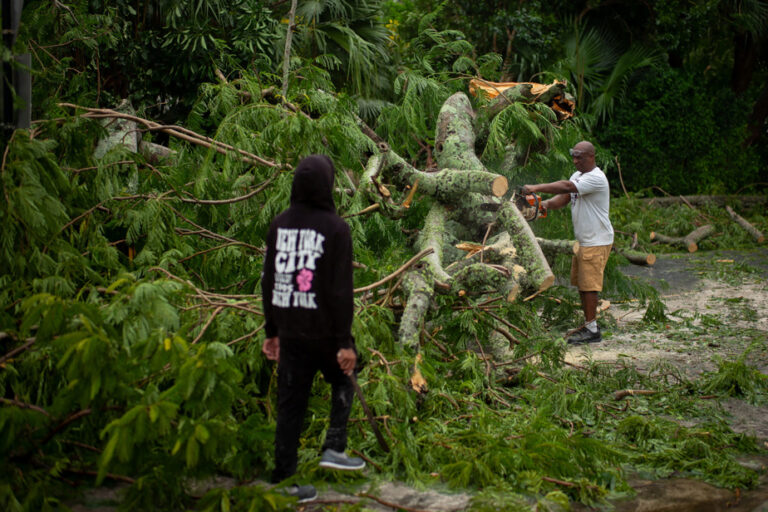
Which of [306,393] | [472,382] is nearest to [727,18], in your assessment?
[472,382]

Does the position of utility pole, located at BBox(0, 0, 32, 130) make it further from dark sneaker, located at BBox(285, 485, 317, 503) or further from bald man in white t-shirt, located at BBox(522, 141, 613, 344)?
bald man in white t-shirt, located at BBox(522, 141, 613, 344)

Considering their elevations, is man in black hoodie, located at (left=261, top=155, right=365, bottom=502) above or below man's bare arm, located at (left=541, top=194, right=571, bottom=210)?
below

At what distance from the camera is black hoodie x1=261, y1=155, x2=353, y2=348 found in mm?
3127

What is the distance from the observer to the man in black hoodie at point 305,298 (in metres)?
3.13

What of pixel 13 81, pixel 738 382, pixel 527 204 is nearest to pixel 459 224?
pixel 527 204

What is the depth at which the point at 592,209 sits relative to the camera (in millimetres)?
6215

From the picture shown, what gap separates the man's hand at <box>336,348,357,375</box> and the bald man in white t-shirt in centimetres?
333

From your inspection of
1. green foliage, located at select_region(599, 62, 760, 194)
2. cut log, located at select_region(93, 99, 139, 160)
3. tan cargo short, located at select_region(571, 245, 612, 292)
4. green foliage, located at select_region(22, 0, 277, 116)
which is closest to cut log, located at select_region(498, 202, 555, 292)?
tan cargo short, located at select_region(571, 245, 612, 292)

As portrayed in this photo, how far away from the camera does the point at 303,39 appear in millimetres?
10312

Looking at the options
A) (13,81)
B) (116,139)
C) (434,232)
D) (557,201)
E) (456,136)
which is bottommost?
(434,232)

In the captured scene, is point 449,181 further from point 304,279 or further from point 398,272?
point 304,279

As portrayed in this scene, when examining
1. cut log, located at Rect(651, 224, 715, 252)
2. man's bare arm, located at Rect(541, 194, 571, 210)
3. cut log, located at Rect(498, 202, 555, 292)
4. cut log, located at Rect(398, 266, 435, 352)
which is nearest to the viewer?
cut log, located at Rect(398, 266, 435, 352)

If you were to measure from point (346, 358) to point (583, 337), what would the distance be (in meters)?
3.44

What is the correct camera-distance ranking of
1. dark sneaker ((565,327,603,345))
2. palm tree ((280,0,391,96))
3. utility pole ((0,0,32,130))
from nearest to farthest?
utility pole ((0,0,32,130)) → dark sneaker ((565,327,603,345)) → palm tree ((280,0,391,96))
